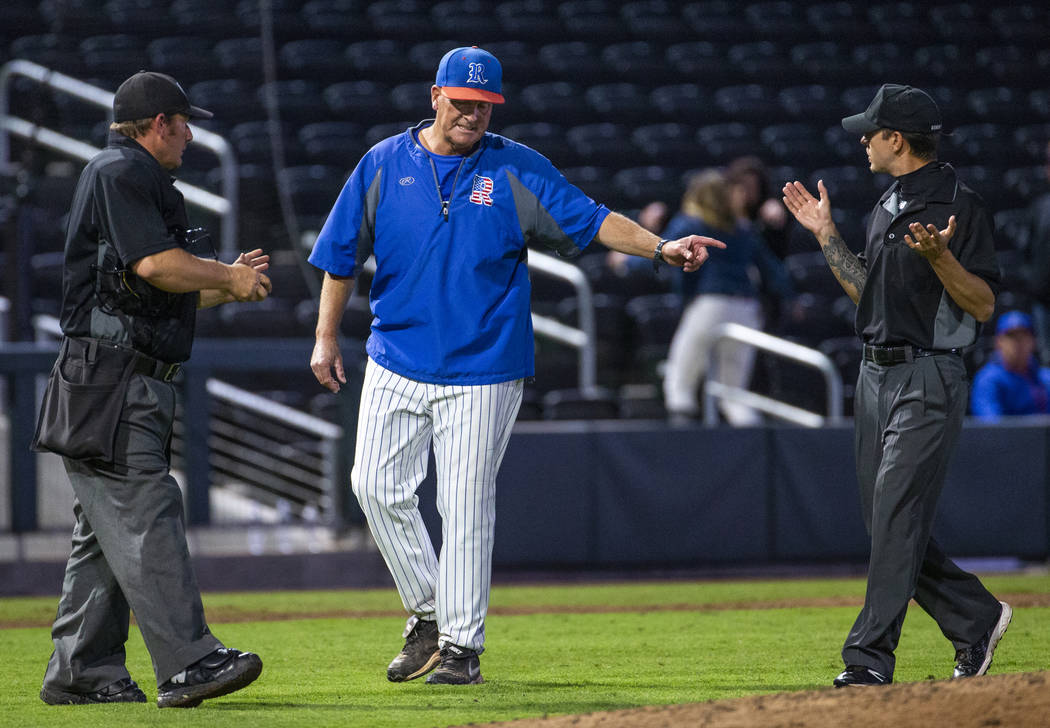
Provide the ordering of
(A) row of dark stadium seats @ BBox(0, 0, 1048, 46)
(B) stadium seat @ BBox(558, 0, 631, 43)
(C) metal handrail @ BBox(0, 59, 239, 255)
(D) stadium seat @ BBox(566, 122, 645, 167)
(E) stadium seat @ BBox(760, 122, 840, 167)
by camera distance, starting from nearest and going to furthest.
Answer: (C) metal handrail @ BBox(0, 59, 239, 255) < (D) stadium seat @ BBox(566, 122, 645, 167) < (E) stadium seat @ BBox(760, 122, 840, 167) < (A) row of dark stadium seats @ BBox(0, 0, 1048, 46) < (B) stadium seat @ BBox(558, 0, 631, 43)

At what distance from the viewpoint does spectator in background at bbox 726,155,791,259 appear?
10.7 meters

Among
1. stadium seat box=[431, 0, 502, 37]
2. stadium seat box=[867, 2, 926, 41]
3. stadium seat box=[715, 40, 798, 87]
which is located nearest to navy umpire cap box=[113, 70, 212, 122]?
stadium seat box=[431, 0, 502, 37]

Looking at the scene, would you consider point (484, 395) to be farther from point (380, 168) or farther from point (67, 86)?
point (67, 86)

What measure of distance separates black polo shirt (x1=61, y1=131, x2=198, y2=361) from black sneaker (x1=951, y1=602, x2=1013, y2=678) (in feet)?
8.83

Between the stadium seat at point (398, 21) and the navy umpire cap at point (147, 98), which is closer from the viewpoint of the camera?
the navy umpire cap at point (147, 98)

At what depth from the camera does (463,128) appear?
4945 millimetres

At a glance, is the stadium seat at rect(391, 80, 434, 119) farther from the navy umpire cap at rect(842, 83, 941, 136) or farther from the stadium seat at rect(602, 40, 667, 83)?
the navy umpire cap at rect(842, 83, 941, 136)

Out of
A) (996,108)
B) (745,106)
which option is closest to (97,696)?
(745,106)

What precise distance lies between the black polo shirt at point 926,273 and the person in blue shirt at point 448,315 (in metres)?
0.60

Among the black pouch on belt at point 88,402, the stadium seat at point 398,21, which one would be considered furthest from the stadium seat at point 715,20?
the black pouch on belt at point 88,402

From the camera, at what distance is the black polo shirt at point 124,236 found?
442cm

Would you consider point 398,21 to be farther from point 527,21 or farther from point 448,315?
point 448,315

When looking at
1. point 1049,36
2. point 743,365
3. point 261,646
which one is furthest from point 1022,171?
point 261,646

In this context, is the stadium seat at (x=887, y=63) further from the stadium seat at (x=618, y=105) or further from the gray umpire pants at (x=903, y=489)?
the gray umpire pants at (x=903, y=489)
